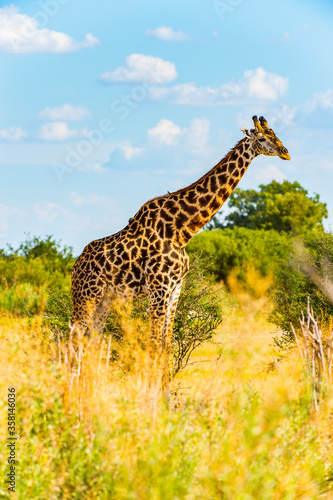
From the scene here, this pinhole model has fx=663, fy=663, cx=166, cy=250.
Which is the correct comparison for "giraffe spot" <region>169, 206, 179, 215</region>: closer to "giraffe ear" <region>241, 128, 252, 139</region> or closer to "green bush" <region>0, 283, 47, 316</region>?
"giraffe ear" <region>241, 128, 252, 139</region>

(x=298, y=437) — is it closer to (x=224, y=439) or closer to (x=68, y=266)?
(x=224, y=439)

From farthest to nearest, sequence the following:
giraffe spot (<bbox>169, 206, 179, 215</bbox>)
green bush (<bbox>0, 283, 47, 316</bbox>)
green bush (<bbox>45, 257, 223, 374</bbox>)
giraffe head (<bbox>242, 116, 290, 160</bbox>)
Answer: green bush (<bbox>0, 283, 47, 316</bbox>)
green bush (<bbox>45, 257, 223, 374</bbox>)
giraffe spot (<bbox>169, 206, 179, 215</bbox>)
giraffe head (<bbox>242, 116, 290, 160</bbox>)

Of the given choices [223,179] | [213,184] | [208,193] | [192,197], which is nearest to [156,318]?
[192,197]

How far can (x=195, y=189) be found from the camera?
8.01m

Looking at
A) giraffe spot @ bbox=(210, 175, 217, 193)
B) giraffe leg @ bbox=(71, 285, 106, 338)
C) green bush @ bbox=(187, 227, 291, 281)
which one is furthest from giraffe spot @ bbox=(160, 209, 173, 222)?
green bush @ bbox=(187, 227, 291, 281)

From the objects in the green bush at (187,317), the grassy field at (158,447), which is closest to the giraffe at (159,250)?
the green bush at (187,317)

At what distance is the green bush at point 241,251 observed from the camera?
84.9 feet

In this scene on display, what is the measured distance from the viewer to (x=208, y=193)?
7961 mm

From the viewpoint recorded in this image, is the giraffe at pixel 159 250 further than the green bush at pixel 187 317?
No

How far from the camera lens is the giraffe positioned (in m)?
7.66

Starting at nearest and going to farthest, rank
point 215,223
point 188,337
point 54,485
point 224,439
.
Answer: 1. point 54,485
2. point 224,439
3. point 188,337
4. point 215,223

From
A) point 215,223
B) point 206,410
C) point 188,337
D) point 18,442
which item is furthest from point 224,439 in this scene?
point 215,223

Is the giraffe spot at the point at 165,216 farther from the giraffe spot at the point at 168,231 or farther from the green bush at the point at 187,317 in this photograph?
the green bush at the point at 187,317

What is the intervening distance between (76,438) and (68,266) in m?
17.8
